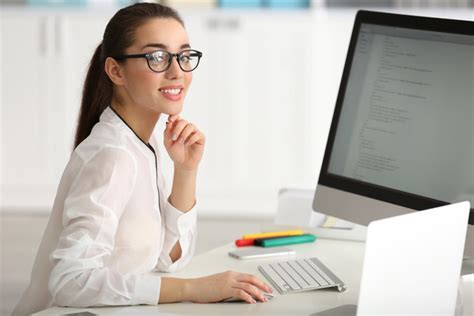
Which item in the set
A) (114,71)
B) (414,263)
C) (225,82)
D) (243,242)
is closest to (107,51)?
(114,71)

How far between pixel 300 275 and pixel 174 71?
1.54 feet

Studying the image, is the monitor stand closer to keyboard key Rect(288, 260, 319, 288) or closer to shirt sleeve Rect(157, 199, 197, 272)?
keyboard key Rect(288, 260, 319, 288)

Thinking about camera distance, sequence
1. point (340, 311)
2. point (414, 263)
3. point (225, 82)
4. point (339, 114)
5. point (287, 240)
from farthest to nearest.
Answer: point (225, 82)
point (287, 240)
point (339, 114)
point (340, 311)
point (414, 263)

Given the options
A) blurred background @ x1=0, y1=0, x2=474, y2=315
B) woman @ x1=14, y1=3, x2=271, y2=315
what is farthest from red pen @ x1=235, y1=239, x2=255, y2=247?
blurred background @ x1=0, y1=0, x2=474, y2=315

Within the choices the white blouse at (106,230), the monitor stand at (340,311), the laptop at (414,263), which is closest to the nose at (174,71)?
the white blouse at (106,230)

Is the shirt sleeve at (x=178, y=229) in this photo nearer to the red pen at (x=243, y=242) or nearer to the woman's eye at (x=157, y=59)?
the red pen at (x=243, y=242)

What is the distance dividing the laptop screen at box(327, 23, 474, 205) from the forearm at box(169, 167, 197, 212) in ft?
1.04

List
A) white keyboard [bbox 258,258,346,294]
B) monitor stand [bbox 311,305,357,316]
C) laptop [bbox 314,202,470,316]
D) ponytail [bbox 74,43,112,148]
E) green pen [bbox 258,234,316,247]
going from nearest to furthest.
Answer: laptop [bbox 314,202,470,316] → monitor stand [bbox 311,305,357,316] → white keyboard [bbox 258,258,346,294] → ponytail [bbox 74,43,112,148] → green pen [bbox 258,234,316,247]

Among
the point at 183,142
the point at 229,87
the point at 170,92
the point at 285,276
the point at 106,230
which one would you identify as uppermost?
the point at 170,92

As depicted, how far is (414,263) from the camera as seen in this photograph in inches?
54.7

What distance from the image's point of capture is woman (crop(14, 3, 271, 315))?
1.68 meters

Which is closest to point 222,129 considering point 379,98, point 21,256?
point 21,256

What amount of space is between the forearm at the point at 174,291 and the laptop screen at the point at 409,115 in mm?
502

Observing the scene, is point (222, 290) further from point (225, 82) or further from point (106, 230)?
point (225, 82)
